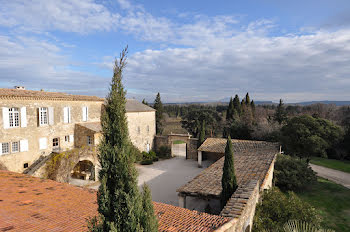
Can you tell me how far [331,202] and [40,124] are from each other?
22.9 metres

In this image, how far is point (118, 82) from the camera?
4.12 metres

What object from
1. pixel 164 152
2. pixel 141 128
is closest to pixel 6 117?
pixel 141 128

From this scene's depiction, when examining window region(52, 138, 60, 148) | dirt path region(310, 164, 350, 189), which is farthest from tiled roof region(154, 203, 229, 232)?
dirt path region(310, 164, 350, 189)

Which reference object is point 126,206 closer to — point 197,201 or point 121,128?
point 121,128

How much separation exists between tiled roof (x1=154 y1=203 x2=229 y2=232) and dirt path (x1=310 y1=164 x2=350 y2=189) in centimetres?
1800

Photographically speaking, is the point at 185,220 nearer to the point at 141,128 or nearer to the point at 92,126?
the point at 92,126

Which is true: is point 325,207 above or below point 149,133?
below

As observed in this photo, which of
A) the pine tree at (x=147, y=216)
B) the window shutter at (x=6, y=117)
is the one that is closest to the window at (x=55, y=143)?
the window shutter at (x=6, y=117)

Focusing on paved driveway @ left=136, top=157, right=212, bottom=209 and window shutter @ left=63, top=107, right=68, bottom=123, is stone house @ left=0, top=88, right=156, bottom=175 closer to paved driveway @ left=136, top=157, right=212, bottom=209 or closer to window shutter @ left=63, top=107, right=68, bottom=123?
window shutter @ left=63, top=107, right=68, bottom=123


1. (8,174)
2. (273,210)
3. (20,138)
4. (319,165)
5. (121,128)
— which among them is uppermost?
(121,128)

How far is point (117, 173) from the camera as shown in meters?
3.89

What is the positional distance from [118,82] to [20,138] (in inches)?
601

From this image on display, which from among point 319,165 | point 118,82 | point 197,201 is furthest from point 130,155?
point 319,165

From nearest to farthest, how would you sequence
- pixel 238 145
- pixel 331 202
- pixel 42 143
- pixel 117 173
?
1. pixel 117 173
2. pixel 331 202
3. pixel 42 143
4. pixel 238 145
